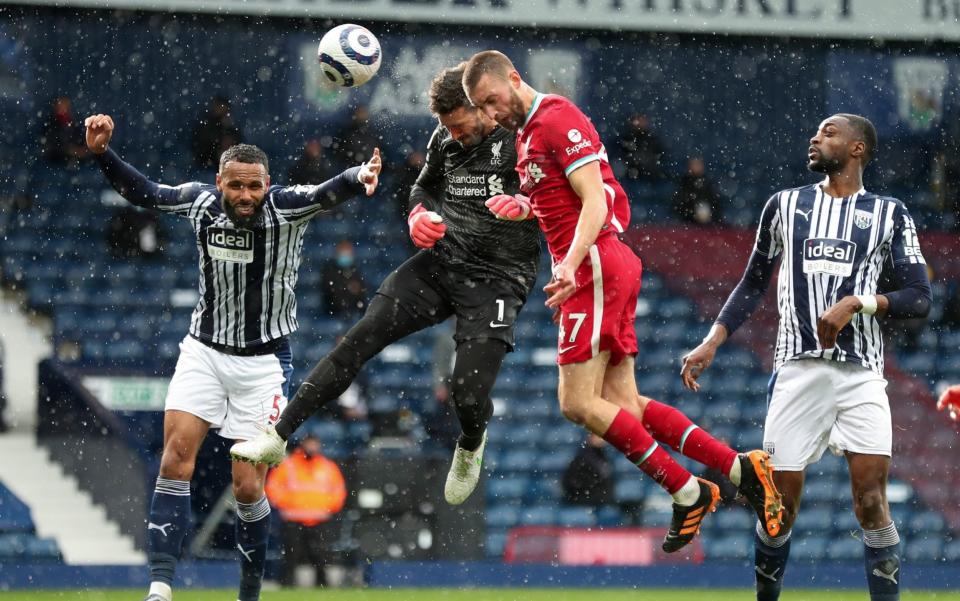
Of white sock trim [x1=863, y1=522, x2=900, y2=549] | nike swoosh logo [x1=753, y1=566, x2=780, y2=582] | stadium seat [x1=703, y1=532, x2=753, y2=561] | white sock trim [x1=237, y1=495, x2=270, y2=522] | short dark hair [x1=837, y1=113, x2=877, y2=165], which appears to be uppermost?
short dark hair [x1=837, y1=113, x2=877, y2=165]

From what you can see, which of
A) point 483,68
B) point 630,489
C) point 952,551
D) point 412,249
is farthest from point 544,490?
point 483,68

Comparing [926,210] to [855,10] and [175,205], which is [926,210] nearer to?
[855,10]

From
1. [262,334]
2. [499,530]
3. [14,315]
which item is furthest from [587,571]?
[14,315]

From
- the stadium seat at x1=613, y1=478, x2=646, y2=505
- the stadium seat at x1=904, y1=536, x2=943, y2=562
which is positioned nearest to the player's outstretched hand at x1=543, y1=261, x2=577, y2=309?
the stadium seat at x1=613, y1=478, x2=646, y2=505

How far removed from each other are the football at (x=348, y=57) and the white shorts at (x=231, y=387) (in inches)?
62.4

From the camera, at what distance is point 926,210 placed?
18.6 metres

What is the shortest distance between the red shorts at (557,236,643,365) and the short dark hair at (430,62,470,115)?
1036mm

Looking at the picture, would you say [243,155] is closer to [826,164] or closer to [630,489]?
[826,164]

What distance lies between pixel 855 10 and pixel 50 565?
35.4 feet

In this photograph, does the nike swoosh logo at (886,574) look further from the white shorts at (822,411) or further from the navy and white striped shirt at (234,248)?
the navy and white striped shirt at (234,248)

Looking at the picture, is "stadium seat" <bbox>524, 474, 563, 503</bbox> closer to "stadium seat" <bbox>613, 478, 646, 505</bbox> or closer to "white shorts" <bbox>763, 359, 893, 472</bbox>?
"stadium seat" <bbox>613, 478, 646, 505</bbox>

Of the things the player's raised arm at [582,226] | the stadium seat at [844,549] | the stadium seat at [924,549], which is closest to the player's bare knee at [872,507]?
the player's raised arm at [582,226]

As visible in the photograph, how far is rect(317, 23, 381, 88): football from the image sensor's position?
290 inches

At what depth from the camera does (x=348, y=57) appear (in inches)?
290
